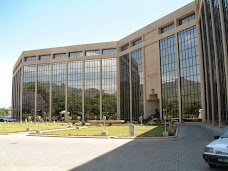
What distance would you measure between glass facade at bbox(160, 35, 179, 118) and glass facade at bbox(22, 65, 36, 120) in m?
47.6

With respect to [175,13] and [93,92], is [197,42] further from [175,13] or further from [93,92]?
[93,92]

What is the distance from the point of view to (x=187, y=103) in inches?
2173

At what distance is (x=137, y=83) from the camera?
70.0m

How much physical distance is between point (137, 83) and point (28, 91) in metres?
41.0

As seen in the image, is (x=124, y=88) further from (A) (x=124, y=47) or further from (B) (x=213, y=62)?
(B) (x=213, y=62)

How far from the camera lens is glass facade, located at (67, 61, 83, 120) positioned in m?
83.8

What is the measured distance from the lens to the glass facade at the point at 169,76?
58.1 metres

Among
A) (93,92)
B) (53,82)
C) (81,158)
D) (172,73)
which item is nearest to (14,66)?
(53,82)

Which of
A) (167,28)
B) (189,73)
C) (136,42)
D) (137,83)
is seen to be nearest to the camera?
(189,73)

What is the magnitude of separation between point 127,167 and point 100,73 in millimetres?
Result: 72184

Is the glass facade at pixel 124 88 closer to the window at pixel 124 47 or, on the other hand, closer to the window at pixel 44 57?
the window at pixel 124 47

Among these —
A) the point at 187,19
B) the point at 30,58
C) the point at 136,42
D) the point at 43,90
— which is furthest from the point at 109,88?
the point at 187,19

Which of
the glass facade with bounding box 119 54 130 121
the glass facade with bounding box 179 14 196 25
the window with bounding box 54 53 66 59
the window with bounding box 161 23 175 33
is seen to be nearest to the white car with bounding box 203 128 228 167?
the glass facade with bounding box 179 14 196 25

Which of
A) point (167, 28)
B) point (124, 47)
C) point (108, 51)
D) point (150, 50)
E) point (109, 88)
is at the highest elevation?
point (167, 28)
